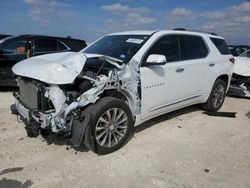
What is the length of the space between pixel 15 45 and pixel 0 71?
902mm

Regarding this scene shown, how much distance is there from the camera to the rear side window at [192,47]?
5446 mm

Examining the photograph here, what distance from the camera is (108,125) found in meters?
4.11

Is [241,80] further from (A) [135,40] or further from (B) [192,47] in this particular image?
(A) [135,40]

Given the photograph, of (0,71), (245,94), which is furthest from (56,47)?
(245,94)

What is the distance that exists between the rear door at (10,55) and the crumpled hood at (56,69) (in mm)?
4215

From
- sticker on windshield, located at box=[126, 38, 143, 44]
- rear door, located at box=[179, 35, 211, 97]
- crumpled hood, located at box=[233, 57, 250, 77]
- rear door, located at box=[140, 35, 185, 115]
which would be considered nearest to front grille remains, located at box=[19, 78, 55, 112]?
rear door, located at box=[140, 35, 185, 115]

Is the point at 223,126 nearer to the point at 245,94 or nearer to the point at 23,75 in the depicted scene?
the point at 245,94

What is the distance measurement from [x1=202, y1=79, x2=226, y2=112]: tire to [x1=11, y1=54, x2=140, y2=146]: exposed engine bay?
267 cm

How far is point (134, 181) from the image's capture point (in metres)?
3.49

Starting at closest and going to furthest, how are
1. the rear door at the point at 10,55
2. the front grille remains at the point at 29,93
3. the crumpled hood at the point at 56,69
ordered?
the crumpled hood at the point at 56,69 < the front grille remains at the point at 29,93 < the rear door at the point at 10,55

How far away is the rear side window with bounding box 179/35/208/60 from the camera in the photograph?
545cm

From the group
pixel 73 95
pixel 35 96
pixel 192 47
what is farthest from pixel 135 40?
pixel 35 96

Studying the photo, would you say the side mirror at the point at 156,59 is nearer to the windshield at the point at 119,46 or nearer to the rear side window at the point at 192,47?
the windshield at the point at 119,46

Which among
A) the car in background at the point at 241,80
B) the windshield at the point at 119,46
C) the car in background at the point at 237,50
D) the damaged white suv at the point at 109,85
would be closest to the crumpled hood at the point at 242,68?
the car in background at the point at 241,80
